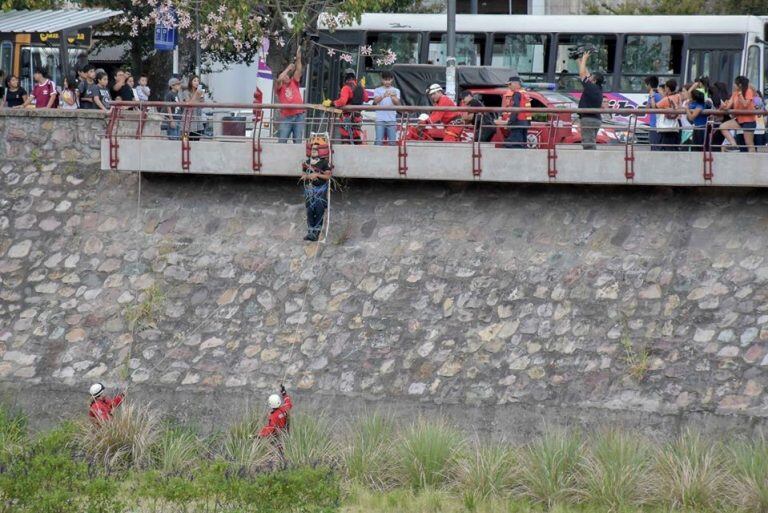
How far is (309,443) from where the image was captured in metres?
18.5

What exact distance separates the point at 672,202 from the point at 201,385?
6.64 metres

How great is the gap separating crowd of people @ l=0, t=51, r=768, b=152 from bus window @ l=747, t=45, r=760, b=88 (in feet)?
21.3

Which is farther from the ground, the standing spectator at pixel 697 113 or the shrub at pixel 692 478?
the standing spectator at pixel 697 113

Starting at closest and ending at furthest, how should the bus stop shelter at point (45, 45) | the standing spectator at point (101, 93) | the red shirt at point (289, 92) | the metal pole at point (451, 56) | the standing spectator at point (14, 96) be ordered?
the red shirt at point (289, 92), the standing spectator at point (101, 93), the metal pole at point (451, 56), the standing spectator at point (14, 96), the bus stop shelter at point (45, 45)

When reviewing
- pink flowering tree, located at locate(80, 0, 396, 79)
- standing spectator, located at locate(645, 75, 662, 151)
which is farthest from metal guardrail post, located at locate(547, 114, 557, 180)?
pink flowering tree, located at locate(80, 0, 396, 79)

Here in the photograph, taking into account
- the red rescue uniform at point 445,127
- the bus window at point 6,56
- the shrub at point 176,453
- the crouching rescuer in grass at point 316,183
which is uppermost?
the bus window at point 6,56

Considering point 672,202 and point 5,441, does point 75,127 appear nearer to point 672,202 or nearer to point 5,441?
point 5,441

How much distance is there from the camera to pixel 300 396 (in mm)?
19719

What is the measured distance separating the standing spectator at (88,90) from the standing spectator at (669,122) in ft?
28.1

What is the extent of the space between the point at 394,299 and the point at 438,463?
9.43ft

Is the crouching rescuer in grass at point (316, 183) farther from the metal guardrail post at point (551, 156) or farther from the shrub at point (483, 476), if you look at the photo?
the shrub at point (483, 476)

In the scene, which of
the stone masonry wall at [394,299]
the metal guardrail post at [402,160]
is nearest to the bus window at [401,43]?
the stone masonry wall at [394,299]

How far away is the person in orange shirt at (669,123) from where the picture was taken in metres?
19.6

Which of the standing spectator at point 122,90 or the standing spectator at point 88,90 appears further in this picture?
the standing spectator at point 122,90
